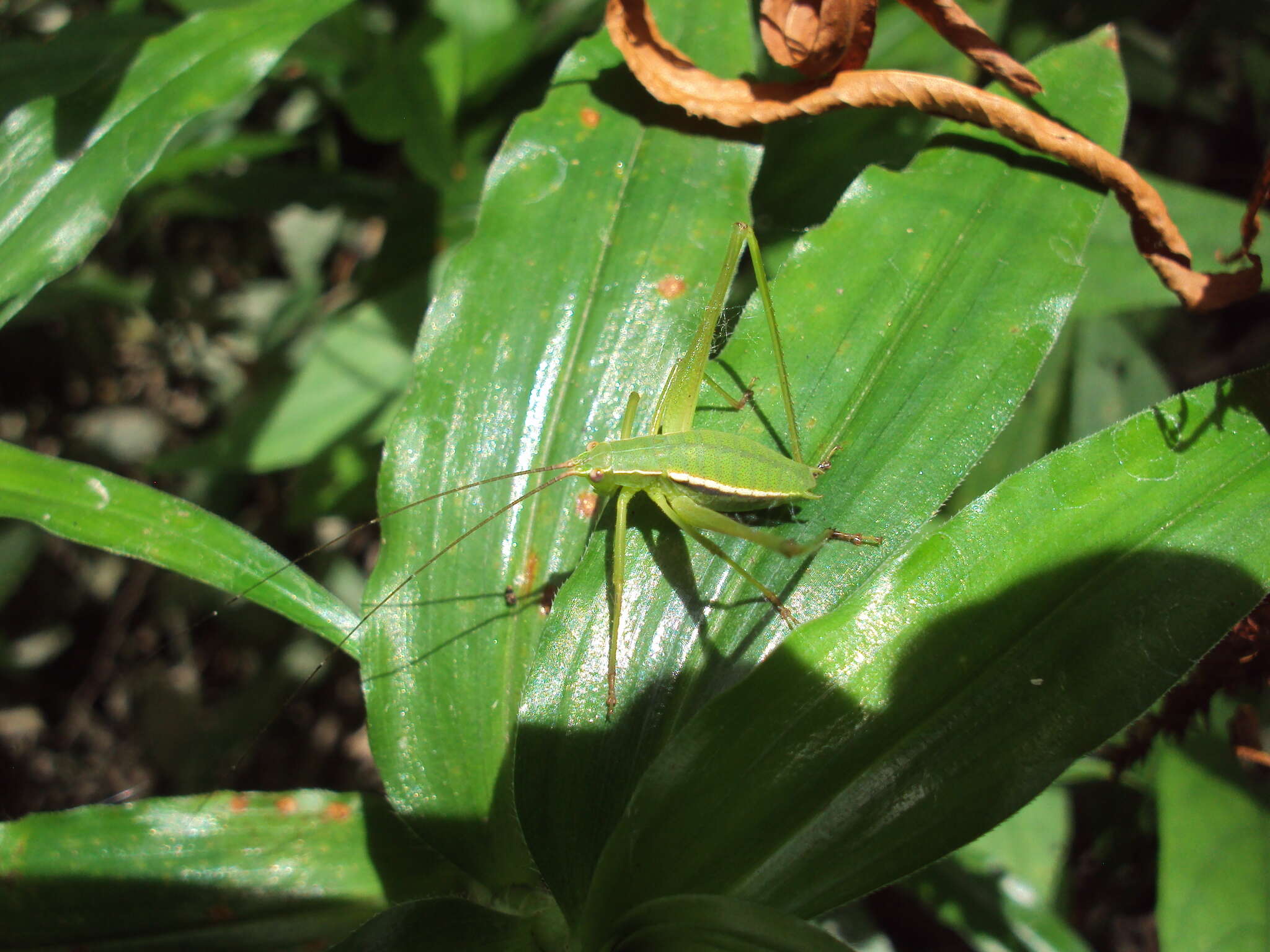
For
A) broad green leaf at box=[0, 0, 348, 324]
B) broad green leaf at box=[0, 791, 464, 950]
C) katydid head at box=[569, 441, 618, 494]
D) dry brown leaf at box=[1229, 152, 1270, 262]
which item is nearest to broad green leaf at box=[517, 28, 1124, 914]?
katydid head at box=[569, 441, 618, 494]

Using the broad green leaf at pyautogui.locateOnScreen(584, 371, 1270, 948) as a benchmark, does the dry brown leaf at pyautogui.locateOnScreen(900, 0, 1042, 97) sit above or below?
above

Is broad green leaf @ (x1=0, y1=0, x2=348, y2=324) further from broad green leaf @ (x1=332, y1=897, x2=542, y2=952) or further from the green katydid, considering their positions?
broad green leaf @ (x1=332, y1=897, x2=542, y2=952)

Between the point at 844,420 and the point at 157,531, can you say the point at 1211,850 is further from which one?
the point at 157,531

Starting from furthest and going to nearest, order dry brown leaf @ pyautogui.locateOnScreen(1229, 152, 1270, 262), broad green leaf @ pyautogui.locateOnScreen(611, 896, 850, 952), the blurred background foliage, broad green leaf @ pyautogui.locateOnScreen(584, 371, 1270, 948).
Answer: the blurred background foliage < dry brown leaf @ pyautogui.locateOnScreen(1229, 152, 1270, 262) < broad green leaf @ pyautogui.locateOnScreen(584, 371, 1270, 948) < broad green leaf @ pyautogui.locateOnScreen(611, 896, 850, 952)

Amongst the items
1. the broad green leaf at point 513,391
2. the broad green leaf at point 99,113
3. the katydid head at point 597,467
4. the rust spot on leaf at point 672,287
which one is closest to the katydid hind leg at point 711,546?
the katydid head at point 597,467

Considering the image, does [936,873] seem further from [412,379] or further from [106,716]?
[106,716]

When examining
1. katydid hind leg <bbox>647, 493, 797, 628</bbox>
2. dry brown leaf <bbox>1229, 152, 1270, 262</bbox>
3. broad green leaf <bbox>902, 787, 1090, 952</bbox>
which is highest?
dry brown leaf <bbox>1229, 152, 1270, 262</bbox>

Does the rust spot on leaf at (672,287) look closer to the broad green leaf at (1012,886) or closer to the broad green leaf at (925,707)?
the broad green leaf at (925,707)
